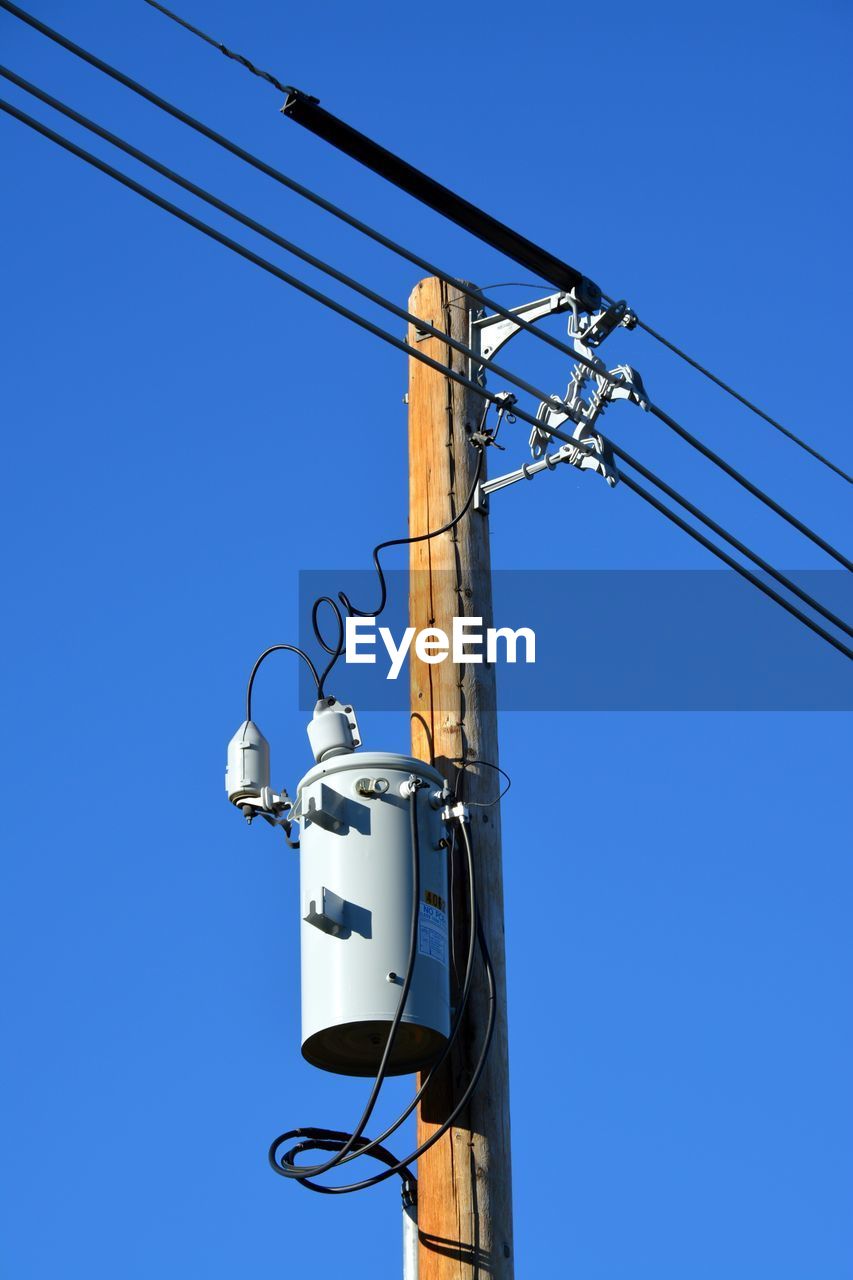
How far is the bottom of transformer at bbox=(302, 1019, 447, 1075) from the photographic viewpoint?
6082 mm

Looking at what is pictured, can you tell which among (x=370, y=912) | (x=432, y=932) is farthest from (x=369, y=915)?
(x=432, y=932)

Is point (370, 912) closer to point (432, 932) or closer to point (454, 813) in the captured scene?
point (432, 932)

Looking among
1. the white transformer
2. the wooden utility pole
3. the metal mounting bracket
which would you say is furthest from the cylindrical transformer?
the metal mounting bracket

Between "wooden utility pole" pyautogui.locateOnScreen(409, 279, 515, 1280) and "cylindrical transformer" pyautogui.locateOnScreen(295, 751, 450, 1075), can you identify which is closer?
"wooden utility pole" pyautogui.locateOnScreen(409, 279, 515, 1280)

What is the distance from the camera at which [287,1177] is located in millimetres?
6188

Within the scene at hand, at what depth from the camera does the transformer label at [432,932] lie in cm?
608

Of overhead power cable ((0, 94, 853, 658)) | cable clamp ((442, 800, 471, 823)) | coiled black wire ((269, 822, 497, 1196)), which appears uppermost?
overhead power cable ((0, 94, 853, 658))

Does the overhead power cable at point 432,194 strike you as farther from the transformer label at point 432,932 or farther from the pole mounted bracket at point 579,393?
the transformer label at point 432,932

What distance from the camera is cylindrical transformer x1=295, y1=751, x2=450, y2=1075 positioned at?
6043 millimetres

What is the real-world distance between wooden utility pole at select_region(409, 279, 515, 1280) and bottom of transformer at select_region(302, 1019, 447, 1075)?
10 cm

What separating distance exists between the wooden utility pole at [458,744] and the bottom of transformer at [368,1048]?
0.10 metres

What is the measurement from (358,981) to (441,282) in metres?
2.58

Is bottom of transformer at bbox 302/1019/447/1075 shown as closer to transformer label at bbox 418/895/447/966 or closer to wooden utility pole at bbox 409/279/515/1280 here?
wooden utility pole at bbox 409/279/515/1280

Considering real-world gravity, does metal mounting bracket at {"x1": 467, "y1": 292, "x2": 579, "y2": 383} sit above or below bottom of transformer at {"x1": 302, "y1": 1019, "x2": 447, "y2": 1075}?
above
